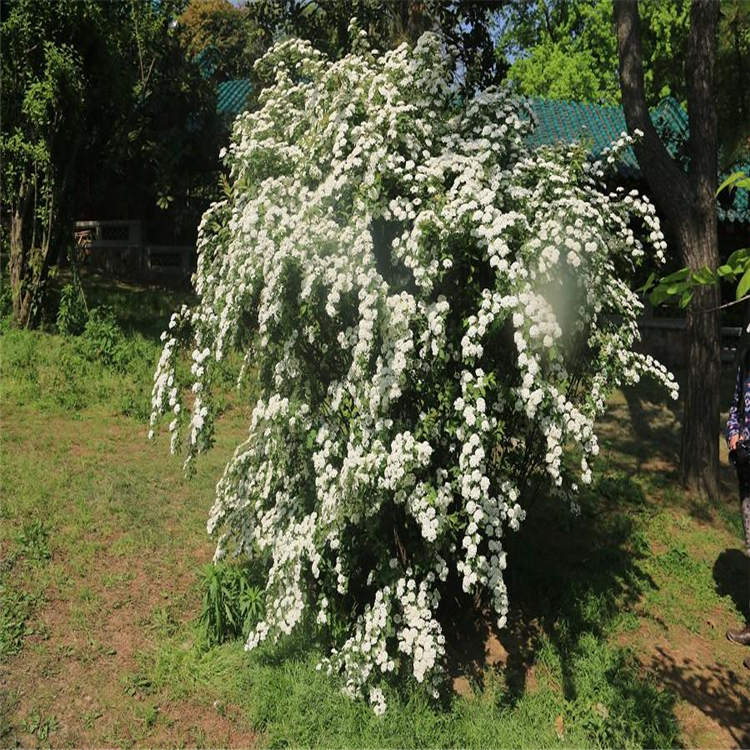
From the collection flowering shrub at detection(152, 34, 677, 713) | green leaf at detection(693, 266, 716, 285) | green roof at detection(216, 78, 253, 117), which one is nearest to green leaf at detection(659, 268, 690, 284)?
green leaf at detection(693, 266, 716, 285)

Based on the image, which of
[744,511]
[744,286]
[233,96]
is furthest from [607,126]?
[744,286]

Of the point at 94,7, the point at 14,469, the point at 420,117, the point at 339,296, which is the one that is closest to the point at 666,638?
the point at 339,296

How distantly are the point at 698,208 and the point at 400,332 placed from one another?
452 cm

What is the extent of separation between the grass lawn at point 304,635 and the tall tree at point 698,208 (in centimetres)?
58

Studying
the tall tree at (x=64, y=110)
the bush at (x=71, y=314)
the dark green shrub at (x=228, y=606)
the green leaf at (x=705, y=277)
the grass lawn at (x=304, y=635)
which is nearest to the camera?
the green leaf at (x=705, y=277)

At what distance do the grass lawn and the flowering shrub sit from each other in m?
0.41

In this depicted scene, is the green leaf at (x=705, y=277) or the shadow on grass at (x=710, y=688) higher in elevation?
the green leaf at (x=705, y=277)

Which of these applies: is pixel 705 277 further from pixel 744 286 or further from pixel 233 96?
pixel 233 96

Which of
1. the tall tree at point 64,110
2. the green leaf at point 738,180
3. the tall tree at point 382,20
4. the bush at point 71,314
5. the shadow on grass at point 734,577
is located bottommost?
the shadow on grass at point 734,577

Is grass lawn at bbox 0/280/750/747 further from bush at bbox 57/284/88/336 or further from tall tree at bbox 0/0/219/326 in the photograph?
tall tree at bbox 0/0/219/326

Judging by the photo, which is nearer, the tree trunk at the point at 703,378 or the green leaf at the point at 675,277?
the green leaf at the point at 675,277

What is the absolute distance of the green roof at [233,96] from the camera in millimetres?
15530

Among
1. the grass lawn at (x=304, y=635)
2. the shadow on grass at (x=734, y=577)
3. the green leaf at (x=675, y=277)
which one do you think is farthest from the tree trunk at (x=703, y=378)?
the green leaf at (x=675, y=277)

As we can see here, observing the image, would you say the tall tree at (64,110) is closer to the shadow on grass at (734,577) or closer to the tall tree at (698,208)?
the tall tree at (698,208)
